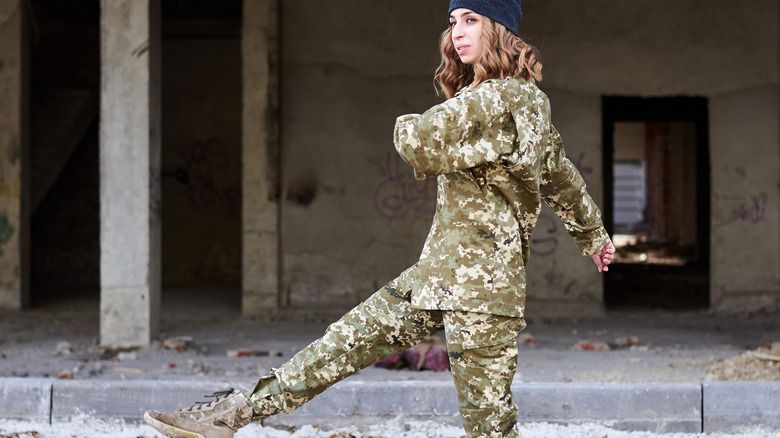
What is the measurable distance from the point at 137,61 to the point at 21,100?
3591mm

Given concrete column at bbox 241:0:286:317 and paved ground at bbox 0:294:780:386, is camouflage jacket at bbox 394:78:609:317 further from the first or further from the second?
concrete column at bbox 241:0:286:317

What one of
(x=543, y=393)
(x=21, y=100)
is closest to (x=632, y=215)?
(x=21, y=100)

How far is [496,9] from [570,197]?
65 cm

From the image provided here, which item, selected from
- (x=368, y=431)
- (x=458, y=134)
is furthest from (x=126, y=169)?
(x=458, y=134)

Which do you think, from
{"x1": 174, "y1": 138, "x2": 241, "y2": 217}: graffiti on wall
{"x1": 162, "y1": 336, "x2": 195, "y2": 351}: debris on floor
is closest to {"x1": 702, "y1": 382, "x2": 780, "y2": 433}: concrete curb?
{"x1": 162, "y1": 336, "x2": 195, "y2": 351}: debris on floor

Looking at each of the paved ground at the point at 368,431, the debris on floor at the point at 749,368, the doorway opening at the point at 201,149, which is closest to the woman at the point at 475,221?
the paved ground at the point at 368,431

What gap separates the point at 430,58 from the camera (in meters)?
7.42

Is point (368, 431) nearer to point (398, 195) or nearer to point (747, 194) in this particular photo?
point (398, 195)

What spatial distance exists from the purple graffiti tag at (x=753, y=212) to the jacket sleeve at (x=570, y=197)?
5.49 meters

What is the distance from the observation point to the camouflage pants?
→ 2.17m

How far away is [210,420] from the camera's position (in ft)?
7.95

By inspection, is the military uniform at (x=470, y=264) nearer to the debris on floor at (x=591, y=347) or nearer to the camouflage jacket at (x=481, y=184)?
the camouflage jacket at (x=481, y=184)

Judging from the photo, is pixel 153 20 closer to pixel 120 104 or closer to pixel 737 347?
pixel 120 104

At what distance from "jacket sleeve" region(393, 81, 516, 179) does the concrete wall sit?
5.23m
